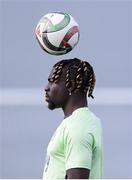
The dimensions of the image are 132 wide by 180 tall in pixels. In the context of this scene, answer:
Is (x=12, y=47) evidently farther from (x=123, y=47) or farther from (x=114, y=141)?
(x=114, y=141)

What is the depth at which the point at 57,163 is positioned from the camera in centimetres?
414

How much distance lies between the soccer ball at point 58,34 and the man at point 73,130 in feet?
1.08

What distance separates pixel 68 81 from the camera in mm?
4211

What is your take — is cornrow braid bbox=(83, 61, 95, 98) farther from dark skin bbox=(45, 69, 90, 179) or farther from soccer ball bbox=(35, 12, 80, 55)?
soccer ball bbox=(35, 12, 80, 55)

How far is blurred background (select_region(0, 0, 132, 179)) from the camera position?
38.0 feet

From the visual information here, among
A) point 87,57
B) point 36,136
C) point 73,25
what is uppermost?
point 73,25

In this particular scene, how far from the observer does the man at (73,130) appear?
4031mm

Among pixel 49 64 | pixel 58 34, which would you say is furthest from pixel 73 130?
pixel 49 64

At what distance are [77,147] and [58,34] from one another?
80 centimetres

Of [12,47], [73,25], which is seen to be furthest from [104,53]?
[73,25]

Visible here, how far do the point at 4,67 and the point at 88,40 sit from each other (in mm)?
1264

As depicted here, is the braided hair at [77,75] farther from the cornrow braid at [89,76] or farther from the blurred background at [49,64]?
the blurred background at [49,64]

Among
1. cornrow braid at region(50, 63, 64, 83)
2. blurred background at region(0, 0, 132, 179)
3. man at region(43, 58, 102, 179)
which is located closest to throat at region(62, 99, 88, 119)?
man at region(43, 58, 102, 179)

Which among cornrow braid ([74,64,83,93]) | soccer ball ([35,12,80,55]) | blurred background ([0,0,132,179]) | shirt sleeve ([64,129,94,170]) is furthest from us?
blurred background ([0,0,132,179])
